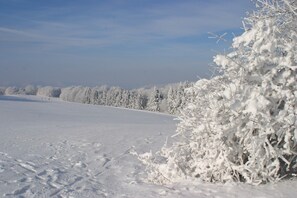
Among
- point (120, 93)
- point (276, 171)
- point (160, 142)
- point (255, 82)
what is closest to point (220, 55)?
point (255, 82)

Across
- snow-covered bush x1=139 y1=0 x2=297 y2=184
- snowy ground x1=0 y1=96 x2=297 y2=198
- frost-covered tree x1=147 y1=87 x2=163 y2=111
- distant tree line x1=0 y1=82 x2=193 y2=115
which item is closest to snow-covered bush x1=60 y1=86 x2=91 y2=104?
distant tree line x1=0 y1=82 x2=193 y2=115

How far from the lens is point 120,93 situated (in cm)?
11950

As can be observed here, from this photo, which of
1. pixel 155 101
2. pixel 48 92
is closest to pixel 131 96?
pixel 155 101

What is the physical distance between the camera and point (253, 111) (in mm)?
7520

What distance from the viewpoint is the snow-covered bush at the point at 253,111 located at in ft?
25.4

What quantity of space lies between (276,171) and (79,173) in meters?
5.03

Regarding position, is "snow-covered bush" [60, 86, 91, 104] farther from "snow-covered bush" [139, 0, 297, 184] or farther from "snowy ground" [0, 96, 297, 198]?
"snow-covered bush" [139, 0, 297, 184]

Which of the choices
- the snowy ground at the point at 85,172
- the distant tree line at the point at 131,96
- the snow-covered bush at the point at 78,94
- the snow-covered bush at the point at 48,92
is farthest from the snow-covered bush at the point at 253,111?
the snow-covered bush at the point at 48,92

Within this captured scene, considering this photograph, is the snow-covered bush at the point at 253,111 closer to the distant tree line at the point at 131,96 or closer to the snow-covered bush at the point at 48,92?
the distant tree line at the point at 131,96

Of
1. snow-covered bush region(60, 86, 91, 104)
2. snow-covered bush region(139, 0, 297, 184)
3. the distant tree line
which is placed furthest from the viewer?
snow-covered bush region(60, 86, 91, 104)

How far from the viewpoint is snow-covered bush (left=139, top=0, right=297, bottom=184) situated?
774 cm

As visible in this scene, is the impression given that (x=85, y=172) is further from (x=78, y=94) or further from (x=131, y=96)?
(x=78, y=94)

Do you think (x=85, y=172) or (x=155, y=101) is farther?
(x=155, y=101)

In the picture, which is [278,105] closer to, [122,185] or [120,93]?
[122,185]
